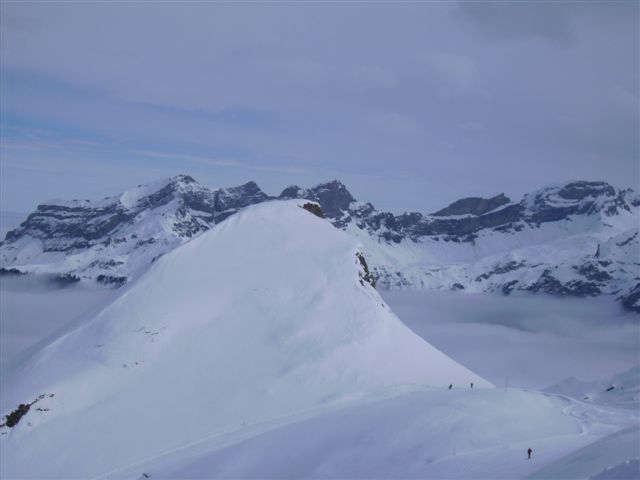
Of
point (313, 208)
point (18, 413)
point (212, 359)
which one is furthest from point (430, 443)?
point (313, 208)

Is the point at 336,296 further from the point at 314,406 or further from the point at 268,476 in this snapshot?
the point at 268,476

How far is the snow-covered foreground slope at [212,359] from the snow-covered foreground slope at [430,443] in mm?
4519

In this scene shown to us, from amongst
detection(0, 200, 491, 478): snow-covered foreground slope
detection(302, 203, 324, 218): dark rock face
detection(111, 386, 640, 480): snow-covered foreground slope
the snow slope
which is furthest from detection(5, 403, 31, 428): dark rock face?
the snow slope

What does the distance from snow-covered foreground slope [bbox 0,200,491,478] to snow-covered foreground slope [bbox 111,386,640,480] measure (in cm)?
452

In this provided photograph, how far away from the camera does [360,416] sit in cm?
3139

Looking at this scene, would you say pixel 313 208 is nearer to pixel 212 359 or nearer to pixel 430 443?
pixel 212 359

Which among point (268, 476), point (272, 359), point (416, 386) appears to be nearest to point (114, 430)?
point (272, 359)

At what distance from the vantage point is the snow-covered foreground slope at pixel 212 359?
3656 cm

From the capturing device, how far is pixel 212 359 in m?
43.4

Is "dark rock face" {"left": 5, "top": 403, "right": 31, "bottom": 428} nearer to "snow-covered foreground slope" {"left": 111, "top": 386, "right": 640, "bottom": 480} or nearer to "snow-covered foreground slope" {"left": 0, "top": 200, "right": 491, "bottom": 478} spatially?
"snow-covered foreground slope" {"left": 0, "top": 200, "right": 491, "bottom": 478}

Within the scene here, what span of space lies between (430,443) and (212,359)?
21.9 meters

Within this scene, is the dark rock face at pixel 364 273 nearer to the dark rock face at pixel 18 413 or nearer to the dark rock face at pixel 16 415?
the dark rock face at pixel 18 413

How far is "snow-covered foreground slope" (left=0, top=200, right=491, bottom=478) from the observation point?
36.6 m

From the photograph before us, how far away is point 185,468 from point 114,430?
9.74m
